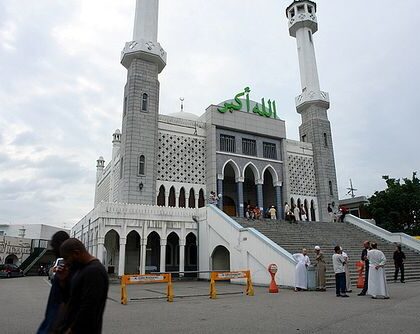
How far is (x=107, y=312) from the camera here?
721 cm

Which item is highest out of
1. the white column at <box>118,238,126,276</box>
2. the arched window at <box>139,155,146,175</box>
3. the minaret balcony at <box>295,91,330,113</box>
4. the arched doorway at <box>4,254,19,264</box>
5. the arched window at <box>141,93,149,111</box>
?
the minaret balcony at <box>295,91,330,113</box>

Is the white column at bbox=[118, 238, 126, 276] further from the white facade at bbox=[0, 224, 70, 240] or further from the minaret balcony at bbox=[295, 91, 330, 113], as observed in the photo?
the white facade at bbox=[0, 224, 70, 240]

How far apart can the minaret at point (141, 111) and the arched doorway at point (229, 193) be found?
6.83m

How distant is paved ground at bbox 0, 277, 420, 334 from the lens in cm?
531

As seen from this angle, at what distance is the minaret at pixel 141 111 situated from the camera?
67.2 feet

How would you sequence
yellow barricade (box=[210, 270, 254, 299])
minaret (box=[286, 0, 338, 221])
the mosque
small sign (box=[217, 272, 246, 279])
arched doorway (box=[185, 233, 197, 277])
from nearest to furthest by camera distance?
yellow barricade (box=[210, 270, 254, 299]) → small sign (box=[217, 272, 246, 279]) → the mosque → arched doorway (box=[185, 233, 197, 277]) → minaret (box=[286, 0, 338, 221])

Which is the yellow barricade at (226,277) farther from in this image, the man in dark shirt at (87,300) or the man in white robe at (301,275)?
the man in dark shirt at (87,300)

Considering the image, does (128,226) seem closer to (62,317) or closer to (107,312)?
(107,312)

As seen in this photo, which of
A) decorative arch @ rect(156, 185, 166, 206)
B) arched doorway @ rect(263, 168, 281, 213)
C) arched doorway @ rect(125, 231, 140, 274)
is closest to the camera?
arched doorway @ rect(125, 231, 140, 274)

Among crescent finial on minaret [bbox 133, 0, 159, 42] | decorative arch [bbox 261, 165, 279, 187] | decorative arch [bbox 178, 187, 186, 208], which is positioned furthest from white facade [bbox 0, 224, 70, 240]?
decorative arch [bbox 261, 165, 279, 187]

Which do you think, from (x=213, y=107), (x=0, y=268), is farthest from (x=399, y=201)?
(x=0, y=268)

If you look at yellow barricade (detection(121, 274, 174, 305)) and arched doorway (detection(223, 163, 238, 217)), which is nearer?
yellow barricade (detection(121, 274, 174, 305))

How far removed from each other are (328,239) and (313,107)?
46.4 feet

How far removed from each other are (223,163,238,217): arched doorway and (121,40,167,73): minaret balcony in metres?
8.77
